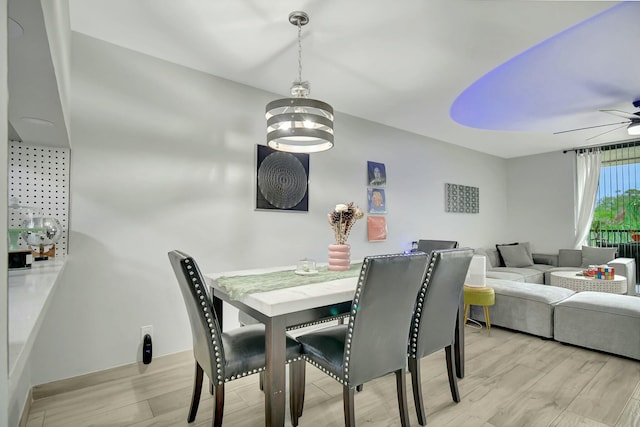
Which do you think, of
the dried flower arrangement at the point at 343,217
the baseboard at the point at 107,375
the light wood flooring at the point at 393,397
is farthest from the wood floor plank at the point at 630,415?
the baseboard at the point at 107,375

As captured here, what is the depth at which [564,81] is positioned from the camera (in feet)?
10.2

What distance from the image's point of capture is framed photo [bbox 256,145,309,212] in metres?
3.19

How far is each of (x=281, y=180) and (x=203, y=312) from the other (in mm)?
2000

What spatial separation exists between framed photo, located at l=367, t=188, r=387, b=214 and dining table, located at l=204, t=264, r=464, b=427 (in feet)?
6.53

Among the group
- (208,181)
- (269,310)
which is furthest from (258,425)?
(208,181)

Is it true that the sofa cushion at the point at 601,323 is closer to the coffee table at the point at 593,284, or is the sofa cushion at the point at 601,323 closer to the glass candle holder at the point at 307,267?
the coffee table at the point at 593,284

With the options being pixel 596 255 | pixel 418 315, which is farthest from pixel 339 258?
pixel 596 255

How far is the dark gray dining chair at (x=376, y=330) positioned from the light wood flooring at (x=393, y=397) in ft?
1.51

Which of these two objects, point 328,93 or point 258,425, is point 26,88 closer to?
point 258,425

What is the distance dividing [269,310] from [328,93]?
2556 mm

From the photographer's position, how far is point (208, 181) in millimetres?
2896

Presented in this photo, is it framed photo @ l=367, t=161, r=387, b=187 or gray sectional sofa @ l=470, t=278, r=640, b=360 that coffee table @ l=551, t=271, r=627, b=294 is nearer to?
gray sectional sofa @ l=470, t=278, r=640, b=360

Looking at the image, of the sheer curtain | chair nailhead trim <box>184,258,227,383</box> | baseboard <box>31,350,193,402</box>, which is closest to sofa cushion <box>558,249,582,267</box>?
the sheer curtain

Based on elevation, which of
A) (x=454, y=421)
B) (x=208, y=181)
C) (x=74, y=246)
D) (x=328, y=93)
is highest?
(x=328, y=93)
